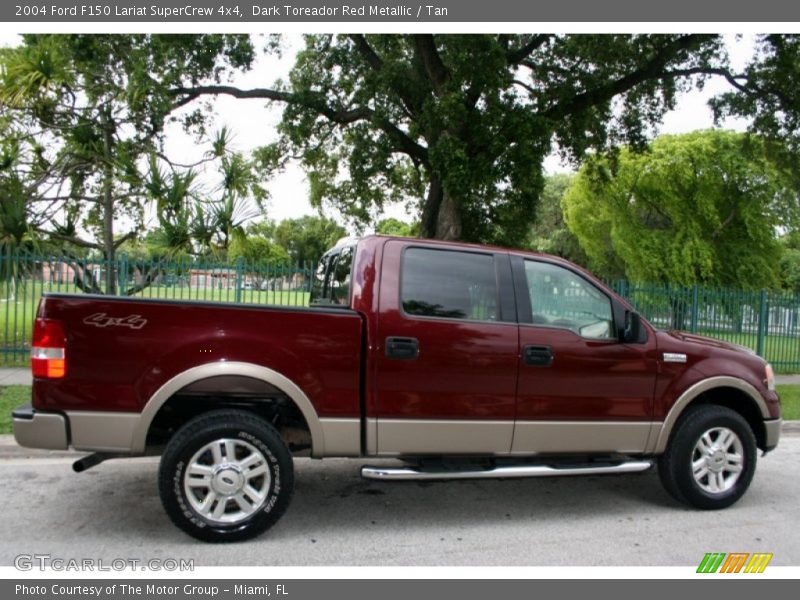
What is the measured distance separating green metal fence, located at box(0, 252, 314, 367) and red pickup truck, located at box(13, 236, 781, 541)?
6.38 m

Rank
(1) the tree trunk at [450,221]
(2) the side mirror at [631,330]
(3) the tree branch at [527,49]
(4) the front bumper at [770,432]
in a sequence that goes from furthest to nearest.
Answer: (3) the tree branch at [527,49] < (1) the tree trunk at [450,221] < (4) the front bumper at [770,432] < (2) the side mirror at [631,330]

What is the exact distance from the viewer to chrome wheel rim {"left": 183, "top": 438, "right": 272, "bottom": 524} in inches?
152

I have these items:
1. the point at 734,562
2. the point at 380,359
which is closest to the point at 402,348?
the point at 380,359

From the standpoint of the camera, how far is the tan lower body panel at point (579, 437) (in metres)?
4.39

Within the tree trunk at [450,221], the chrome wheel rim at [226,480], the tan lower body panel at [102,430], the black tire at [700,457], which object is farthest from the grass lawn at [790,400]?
the tan lower body panel at [102,430]

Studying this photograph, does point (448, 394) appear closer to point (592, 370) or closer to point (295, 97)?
point (592, 370)

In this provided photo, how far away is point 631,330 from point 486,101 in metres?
8.77

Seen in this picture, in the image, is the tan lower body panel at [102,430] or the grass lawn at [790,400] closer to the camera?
the tan lower body panel at [102,430]

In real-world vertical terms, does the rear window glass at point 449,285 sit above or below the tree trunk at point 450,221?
below

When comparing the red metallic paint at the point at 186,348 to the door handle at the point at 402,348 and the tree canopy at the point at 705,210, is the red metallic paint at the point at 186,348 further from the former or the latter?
the tree canopy at the point at 705,210

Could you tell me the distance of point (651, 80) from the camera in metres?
15.0

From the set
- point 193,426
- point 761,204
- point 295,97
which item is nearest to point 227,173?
point 295,97

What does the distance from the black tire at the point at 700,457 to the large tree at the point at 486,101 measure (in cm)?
807

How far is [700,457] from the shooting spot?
474 cm
